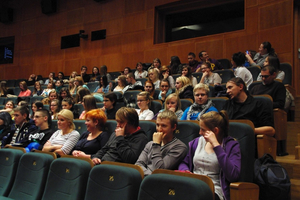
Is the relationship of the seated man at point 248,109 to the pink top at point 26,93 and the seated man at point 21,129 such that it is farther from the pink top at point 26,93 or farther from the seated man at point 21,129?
the pink top at point 26,93

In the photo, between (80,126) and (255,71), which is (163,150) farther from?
(255,71)

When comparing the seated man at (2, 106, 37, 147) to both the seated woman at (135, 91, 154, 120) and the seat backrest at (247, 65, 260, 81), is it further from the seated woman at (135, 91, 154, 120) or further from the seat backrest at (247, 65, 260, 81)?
the seat backrest at (247, 65, 260, 81)

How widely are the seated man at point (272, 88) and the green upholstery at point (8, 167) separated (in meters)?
1.21

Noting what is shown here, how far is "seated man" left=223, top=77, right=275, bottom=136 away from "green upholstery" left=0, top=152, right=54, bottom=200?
30.6 inches

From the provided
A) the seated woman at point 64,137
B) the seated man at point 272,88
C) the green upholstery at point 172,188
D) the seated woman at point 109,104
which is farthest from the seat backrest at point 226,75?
the green upholstery at point 172,188

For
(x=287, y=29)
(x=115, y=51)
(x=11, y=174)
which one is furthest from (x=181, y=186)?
(x=115, y=51)

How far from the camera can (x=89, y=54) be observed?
403cm

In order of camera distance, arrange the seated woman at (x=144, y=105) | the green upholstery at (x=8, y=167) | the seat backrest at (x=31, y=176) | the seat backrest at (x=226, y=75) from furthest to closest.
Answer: the seat backrest at (x=226, y=75), the seated woman at (x=144, y=105), the green upholstery at (x=8, y=167), the seat backrest at (x=31, y=176)

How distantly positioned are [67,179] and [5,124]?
132 centimetres

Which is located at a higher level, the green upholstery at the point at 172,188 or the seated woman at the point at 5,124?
the seated woman at the point at 5,124

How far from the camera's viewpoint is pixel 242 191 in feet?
2.56

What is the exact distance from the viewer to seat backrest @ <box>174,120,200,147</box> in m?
1.11

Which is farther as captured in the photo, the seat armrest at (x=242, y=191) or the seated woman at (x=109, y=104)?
the seated woman at (x=109, y=104)

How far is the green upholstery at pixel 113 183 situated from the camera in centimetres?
81
